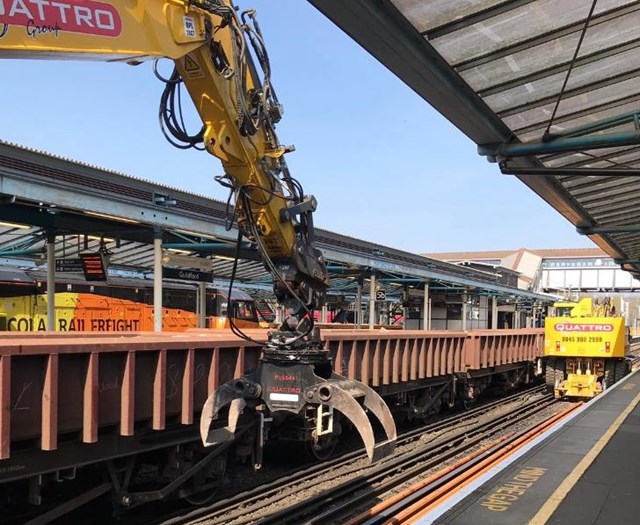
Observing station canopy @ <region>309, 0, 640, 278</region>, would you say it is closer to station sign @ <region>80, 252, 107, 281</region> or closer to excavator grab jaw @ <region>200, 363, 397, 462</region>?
excavator grab jaw @ <region>200, 363, 397, 462</region>

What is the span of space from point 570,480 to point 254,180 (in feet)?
13.9

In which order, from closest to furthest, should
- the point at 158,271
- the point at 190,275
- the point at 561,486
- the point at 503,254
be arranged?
the point at 561,486 → the point at 158,271 → the point at 190,275 → the point at 503,254

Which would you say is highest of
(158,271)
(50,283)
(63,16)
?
(63,16)

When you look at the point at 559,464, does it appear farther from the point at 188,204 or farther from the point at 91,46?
the point at 188,204

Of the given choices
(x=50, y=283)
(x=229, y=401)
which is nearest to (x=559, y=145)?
(x=229, y=401)

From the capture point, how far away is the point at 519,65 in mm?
6160

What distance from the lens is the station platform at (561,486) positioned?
16.4 feet

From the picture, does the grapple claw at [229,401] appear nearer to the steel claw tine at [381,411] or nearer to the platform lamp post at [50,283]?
the steel claw tine at [381,411]

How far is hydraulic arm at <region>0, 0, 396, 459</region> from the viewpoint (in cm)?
418

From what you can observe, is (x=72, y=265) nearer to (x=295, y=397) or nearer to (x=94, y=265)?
(x=94, y=265)

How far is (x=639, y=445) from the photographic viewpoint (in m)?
7.73

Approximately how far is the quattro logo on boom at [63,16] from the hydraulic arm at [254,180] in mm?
91

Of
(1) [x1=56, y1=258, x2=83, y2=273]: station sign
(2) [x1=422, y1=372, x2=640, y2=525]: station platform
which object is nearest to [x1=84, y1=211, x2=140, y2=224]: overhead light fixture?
(1) [x1=56, y1=258, x2=83, y2=273]: station sign

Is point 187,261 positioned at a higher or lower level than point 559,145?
lower
